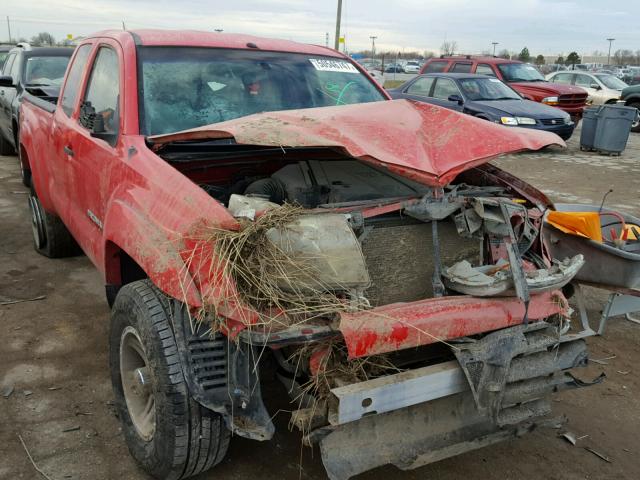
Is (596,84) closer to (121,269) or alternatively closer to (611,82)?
(611,82)

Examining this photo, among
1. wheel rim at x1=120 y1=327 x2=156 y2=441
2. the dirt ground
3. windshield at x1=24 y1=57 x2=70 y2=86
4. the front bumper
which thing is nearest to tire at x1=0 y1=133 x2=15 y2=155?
windshield at x1=24 y1=57 x2=70 y2=86

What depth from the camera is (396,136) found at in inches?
110

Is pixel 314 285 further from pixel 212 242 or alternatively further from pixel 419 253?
pixel 419 253

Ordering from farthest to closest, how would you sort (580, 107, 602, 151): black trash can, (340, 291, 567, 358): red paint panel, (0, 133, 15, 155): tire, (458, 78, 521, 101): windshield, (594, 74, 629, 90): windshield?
(594, 74, 629, 90): windshield
(580, 107, 602, 151): black trash can
(458, 78, 521, 101): windshield
(0, 133, 15, 155): tire
(340, 291, 567, 358): red paint panel

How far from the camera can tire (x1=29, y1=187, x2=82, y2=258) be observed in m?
5.34

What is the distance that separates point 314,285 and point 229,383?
500mm

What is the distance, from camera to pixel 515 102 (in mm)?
12836

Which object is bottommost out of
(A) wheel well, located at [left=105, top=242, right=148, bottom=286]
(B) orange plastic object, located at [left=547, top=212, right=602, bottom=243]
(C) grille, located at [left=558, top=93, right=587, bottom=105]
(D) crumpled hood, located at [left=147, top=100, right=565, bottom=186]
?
(A) wheel well, located at [left=105, top=242, right=148, bottom=286]

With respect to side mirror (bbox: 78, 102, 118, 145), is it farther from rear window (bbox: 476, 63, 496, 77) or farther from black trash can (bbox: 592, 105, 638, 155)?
rear window (bbox: 476, 63, 496, 77)

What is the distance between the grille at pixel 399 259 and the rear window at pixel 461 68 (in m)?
13.1

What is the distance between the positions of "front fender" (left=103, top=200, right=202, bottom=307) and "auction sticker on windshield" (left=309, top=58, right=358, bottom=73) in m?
1.94

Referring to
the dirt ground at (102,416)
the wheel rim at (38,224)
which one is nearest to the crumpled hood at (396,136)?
the dirt ground at (102,416)

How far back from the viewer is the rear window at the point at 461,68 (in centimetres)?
1491

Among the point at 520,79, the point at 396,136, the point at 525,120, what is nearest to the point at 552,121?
the point at 525,120
